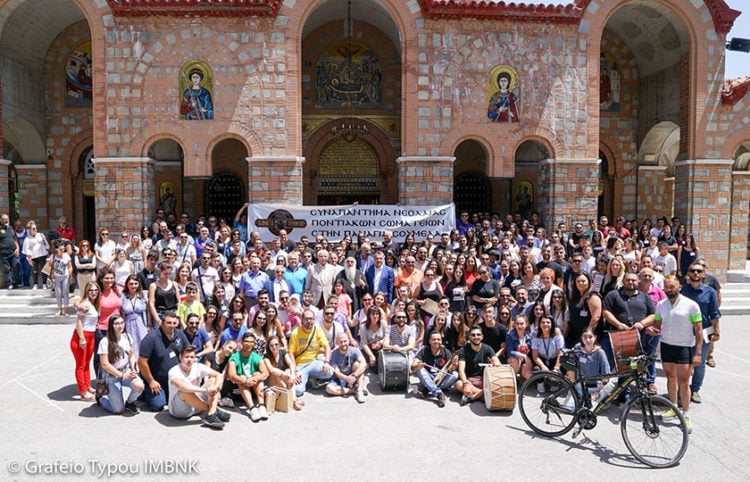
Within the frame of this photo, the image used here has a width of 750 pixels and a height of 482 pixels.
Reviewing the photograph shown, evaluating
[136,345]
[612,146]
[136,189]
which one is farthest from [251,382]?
[612,146]

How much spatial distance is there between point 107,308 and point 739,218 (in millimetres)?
19754

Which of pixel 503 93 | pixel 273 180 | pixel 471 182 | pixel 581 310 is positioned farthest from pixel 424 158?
pixel 581 310

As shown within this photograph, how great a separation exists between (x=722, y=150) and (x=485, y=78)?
693 cm

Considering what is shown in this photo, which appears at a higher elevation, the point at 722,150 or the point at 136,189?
the point at 722,150

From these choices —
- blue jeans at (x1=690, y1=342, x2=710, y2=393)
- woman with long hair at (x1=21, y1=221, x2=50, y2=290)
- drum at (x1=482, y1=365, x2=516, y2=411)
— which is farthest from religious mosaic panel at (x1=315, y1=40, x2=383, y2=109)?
blue jeans at (x1=690, y1=342, x2=710, y2=393)

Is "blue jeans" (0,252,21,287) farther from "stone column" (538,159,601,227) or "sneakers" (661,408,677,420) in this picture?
"sneakers" (661,408,677,420)

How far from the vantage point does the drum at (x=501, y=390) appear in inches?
275

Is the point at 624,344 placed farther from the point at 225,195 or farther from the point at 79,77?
the point at 79,77

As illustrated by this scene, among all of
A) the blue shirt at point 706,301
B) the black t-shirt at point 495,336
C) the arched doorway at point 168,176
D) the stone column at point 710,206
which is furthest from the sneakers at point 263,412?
the stone column at point 710,206

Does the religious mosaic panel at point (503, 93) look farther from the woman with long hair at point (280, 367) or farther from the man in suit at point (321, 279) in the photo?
the woman with long hair at point (280, 367)

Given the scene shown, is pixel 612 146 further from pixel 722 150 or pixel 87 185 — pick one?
pixel 87 185

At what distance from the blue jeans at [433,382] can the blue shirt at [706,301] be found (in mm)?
3382

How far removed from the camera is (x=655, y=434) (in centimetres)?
575

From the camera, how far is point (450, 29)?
14.7m
